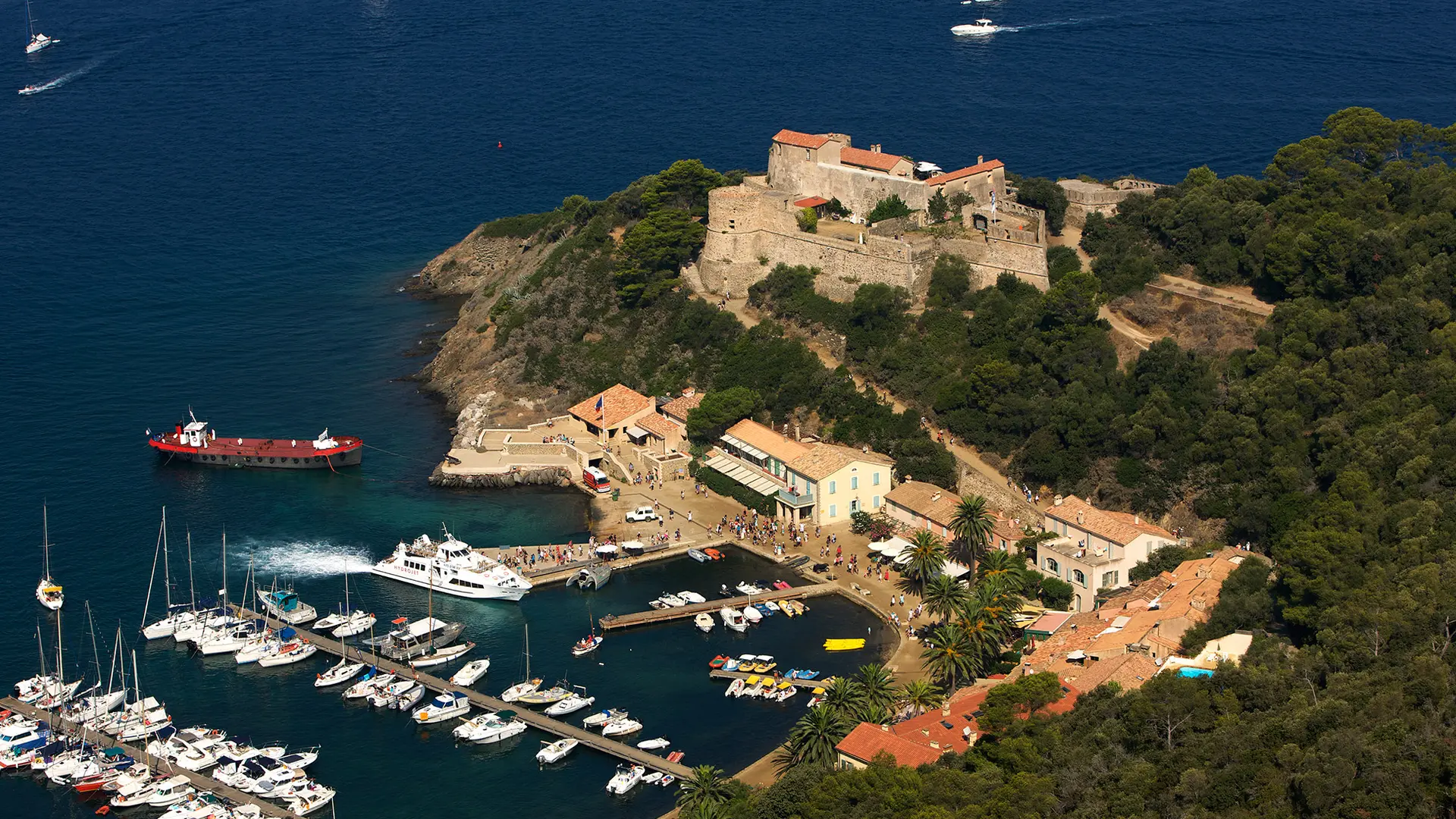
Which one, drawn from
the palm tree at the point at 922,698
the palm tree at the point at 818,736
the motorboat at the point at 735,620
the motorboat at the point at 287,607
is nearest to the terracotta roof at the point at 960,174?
the motorboat at the point at 735,620

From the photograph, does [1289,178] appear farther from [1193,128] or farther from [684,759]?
[684,759]

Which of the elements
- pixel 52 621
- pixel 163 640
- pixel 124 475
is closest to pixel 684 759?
pixel 163 640

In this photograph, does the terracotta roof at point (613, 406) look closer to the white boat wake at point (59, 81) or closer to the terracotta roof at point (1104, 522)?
the terracotta roof at point (1104, 522)

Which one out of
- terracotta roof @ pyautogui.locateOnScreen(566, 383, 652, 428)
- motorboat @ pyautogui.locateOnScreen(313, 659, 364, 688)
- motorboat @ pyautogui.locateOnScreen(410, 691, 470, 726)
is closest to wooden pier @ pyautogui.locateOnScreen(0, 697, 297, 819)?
motorboat @ pyautogui.locateOnScreen(410, 691, 470, 726)

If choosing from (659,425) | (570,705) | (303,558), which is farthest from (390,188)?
(570,705)

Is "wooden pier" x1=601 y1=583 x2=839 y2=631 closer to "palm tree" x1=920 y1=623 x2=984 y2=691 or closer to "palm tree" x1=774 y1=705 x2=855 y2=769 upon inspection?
"palm tree" x1=920 y1=623 x2=984 y2=691
